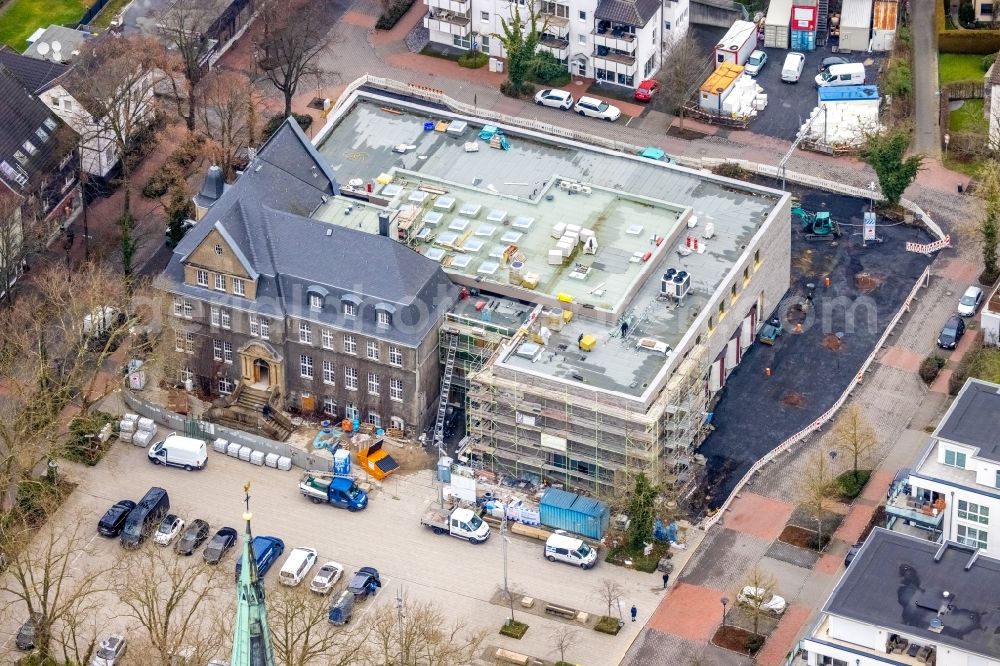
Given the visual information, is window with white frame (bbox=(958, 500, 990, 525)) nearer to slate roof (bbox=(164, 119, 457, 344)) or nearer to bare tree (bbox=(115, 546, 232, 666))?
slate roof (bbox=(164, 119, 457, 344))

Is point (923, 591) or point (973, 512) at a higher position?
point (973, 512)

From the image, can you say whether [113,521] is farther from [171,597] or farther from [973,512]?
[973,512]

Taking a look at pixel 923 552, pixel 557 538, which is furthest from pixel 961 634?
pixel 557 538

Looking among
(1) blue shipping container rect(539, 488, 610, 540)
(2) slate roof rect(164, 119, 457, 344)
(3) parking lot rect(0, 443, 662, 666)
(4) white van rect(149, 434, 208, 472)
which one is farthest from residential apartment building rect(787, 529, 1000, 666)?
(4) white van rect(149, 434, 208, 472)

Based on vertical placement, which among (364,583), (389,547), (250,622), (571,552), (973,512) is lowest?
(250,622)

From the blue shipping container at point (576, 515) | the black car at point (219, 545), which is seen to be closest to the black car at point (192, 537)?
the black car at point (219, 545)

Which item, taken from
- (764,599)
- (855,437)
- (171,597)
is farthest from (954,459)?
(171,597)
